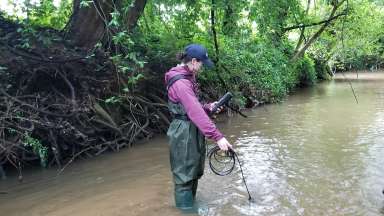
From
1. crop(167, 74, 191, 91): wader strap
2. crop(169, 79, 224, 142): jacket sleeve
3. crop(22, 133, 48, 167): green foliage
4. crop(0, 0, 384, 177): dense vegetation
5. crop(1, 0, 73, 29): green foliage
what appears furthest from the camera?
crop(1, 0, 73, 29): green foliage

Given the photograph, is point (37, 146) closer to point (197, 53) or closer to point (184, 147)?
point (184, 147)

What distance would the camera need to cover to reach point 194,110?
4.48m

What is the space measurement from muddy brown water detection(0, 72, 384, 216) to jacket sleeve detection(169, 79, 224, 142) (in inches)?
43.8

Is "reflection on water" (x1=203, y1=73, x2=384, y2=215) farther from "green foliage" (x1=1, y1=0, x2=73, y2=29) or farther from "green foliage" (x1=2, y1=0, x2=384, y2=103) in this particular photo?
"green foliage" (x1=1, y1=0, x2=73, y2=29)

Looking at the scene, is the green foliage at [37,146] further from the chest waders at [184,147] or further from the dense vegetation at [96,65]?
the chest waders at [184,147]

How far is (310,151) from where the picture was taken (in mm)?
7992

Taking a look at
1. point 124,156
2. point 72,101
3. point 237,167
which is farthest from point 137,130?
point 237,167

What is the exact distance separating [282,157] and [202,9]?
458cm

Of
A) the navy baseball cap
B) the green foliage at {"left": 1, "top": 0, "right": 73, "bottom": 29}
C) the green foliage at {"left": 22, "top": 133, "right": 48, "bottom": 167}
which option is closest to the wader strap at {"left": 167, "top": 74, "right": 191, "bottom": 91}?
the navy baseball cap

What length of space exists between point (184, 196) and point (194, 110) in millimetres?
1081

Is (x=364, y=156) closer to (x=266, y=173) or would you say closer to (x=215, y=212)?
(x=266, y=173)

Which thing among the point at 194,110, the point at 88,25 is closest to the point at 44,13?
the point at 88,25

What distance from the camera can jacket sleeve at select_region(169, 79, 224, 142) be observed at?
14.6 ft

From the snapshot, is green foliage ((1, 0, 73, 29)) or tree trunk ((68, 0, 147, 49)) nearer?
green foliage ((1, 0, 73, 29))
